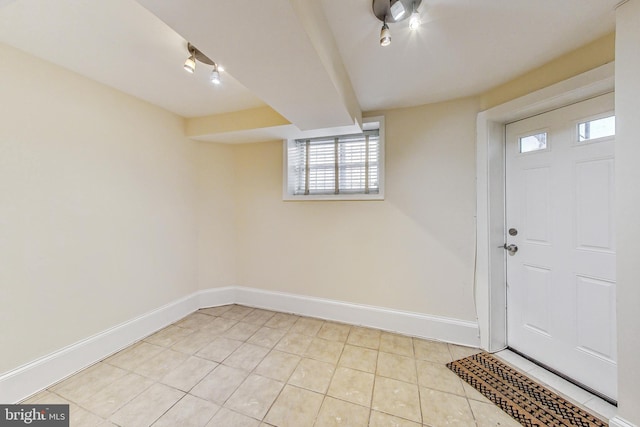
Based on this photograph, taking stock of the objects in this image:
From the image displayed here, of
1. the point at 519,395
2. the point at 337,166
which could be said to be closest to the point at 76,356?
the point at 337,166

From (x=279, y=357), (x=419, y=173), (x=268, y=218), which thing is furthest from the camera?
(x=268, y=218)

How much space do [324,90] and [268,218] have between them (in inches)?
73.4

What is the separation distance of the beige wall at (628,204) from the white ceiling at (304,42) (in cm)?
23

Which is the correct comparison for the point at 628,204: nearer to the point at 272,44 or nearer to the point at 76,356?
the point at 272,44

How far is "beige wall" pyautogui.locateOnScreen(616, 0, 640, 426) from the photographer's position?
3.68 ft

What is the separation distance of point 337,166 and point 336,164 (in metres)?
0.03

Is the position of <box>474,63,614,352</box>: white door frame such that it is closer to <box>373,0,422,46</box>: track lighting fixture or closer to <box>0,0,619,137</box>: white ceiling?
<box>0,0,619,137</box>: white ceiling

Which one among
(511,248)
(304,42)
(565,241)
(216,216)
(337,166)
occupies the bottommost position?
(511,248)

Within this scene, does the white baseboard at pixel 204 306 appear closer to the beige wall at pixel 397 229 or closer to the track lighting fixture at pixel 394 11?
the beige wall at pixel 397 229

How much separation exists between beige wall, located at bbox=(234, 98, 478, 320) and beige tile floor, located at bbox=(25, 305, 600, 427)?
0.51 metres

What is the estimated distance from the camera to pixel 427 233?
232 cm

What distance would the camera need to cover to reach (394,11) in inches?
44.2

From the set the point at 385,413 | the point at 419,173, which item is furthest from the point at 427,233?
the point at 385,413

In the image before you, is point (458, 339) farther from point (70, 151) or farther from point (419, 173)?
point (70, 151)
